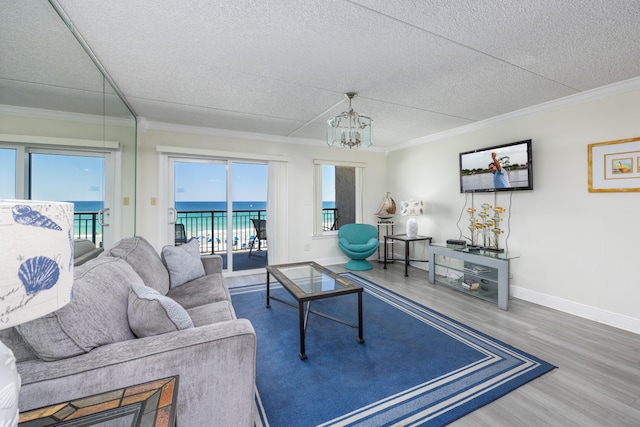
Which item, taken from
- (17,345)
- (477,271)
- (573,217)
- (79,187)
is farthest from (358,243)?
(17,345)

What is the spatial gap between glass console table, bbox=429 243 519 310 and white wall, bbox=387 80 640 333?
33 cm

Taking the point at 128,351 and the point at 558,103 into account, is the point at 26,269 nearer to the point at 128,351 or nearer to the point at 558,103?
the point at 128,351

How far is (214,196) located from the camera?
416cm

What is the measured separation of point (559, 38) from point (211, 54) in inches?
97.0

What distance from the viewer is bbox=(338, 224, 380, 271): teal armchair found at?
455 cm

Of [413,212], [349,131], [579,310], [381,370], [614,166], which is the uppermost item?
[349,131]

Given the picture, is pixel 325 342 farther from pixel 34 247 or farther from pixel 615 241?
pixel 615 241

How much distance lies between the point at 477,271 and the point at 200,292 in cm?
313

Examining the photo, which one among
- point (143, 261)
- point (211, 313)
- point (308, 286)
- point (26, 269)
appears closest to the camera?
point (26, 269)

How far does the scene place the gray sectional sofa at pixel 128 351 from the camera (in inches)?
38.2

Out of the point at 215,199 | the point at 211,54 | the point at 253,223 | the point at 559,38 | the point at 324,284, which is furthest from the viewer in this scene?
the point at 253,223

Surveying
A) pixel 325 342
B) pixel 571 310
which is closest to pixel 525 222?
pixel 571 310

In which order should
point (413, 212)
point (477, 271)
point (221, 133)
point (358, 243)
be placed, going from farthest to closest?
point (358, 243), point (413, 212), point (221, 133), point (477, 271)

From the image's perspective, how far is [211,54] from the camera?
81.0 inches
